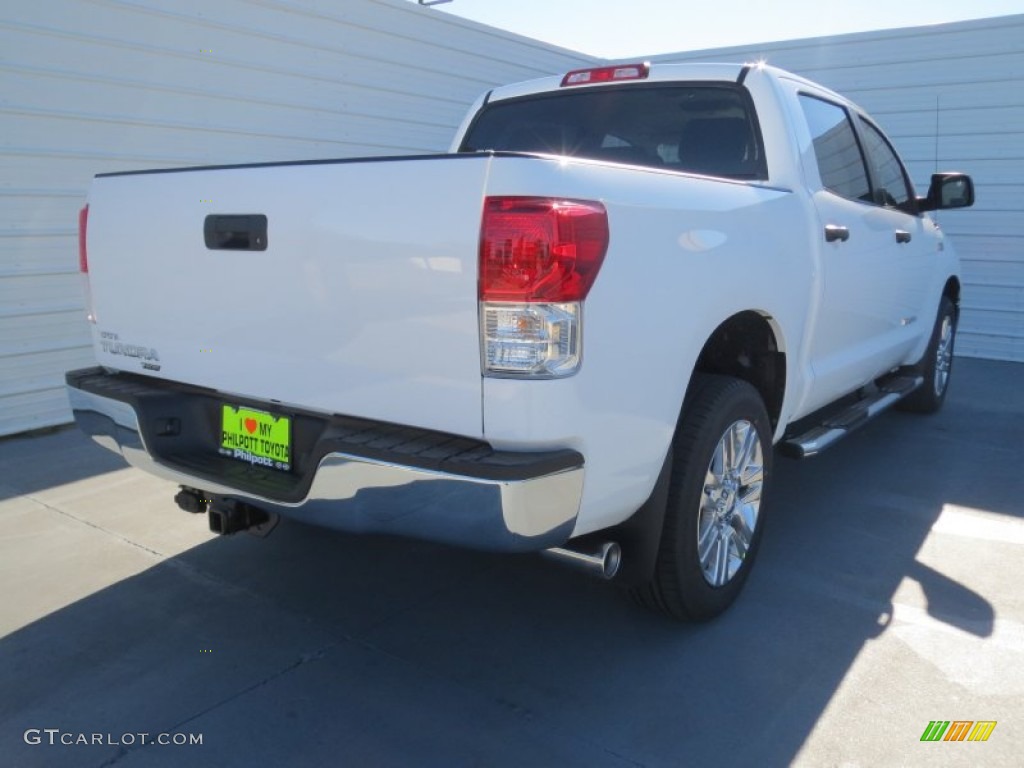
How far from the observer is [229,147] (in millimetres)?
6949

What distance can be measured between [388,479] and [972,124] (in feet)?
29.3

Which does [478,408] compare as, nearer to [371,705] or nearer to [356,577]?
[371,705]

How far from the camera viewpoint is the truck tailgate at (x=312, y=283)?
2.28 metres

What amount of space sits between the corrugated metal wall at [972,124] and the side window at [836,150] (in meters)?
4.92

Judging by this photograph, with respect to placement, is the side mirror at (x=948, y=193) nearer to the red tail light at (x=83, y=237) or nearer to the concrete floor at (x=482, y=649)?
the concrete floor at (x=482, y=649)

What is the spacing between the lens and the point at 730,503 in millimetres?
3238

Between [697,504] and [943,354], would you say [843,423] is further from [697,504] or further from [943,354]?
[943,354]

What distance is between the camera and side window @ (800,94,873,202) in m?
3.97

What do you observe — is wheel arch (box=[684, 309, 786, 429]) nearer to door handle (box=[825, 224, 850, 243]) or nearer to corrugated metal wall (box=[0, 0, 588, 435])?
door handle (box=[825, 224, 850, 243])

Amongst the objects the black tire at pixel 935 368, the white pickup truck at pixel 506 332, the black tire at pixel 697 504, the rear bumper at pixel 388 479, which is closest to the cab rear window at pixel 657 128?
the white pickup truck at pixel 506 332

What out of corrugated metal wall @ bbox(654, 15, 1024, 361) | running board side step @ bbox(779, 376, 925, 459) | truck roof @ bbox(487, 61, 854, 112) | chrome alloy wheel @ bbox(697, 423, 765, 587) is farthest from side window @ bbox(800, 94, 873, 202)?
corrugated metal wall @ bbox(654, 15, 1024, 361)

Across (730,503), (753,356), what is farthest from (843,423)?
(730,503)

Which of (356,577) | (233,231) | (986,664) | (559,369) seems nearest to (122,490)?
(356,577)

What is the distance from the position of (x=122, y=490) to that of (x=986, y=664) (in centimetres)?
401
